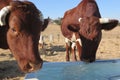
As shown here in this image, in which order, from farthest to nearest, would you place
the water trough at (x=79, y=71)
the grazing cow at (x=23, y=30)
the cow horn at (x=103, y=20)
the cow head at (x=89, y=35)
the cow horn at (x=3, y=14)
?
the cow horn at (x=103, y=20) < the cow head at (x=89, y=35) < the water trough at (x=79, y=71) < the cow horn at (x=3, y=14) < the grazing cow at (x=23, y=30)

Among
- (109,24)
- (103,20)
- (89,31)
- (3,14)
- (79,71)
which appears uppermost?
(3,14)

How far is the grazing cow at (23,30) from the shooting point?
19.7 feet

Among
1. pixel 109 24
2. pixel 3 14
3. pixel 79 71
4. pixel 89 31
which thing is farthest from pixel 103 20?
pixel 3 14

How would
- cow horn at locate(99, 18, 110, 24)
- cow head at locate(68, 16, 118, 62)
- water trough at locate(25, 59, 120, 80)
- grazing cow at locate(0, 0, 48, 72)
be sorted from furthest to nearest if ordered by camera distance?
cow horn at locate(99, 18, 110, 24), cow head at locate(68, 16, 118, 62), water trough at locate(25, 59, 120, 80), grazing cow at locate(0, 0, 48, 72)

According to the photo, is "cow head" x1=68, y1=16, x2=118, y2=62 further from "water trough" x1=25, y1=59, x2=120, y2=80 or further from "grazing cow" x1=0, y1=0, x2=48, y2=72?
"grazing cow" x1=0, y1=0, x2=48, y2=72

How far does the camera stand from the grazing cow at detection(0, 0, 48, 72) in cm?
601

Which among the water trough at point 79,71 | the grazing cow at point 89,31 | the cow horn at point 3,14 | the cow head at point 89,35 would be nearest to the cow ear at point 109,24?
the grazing cow at point 89,31

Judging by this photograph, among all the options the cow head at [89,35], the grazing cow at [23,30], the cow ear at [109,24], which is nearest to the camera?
the grazing cow at [23,30]

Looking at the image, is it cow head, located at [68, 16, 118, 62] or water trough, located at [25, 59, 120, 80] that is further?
cow head, located at [68, 16, 118, 62]

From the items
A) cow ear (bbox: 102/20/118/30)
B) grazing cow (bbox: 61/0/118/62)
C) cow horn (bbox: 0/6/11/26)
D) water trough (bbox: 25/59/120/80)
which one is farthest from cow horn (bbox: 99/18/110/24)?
cow horn (bbox: 0/6/11/26)

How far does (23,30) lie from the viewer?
20.1 ft

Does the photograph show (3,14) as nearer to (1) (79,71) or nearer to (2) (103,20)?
(1) (79,71)

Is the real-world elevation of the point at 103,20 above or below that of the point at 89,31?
above

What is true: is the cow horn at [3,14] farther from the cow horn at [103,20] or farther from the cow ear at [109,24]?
the cow ear at [109,24]
